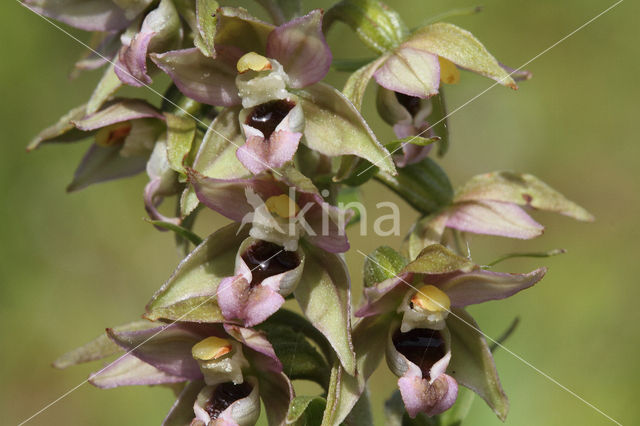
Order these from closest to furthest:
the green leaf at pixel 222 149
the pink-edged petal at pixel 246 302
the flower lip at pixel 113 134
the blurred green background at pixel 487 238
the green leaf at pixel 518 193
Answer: the pink-edged petal at pixel 246 302
the green leaf at pixel 222 149
the flower lip at pixel 113 134
the green leaf at pixel 518 193
the blurred green background at pixel 487 238

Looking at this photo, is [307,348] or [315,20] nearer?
[315,20]

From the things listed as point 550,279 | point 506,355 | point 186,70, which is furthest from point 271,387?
point 550,279

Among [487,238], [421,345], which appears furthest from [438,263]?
[487,238]

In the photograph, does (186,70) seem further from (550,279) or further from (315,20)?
(550,279)

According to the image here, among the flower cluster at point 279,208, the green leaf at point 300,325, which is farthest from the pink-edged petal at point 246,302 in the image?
the green leaf at point 300,325

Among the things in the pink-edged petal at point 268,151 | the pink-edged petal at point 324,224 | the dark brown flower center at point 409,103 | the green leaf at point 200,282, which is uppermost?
the pink-edged petal at point 268,151

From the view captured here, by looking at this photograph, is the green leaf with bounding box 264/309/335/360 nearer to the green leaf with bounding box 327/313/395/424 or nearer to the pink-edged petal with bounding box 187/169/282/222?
the green leaf with bounding box 327/313/395/424

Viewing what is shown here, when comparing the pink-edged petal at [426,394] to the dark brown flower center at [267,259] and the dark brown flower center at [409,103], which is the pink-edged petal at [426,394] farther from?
the dark brown flower center at [409,103]
